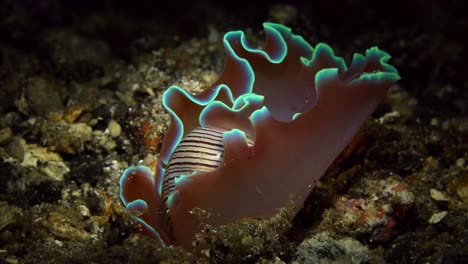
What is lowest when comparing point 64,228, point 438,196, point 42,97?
point 64,228

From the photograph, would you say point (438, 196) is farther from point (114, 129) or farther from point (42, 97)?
point (42, 97)

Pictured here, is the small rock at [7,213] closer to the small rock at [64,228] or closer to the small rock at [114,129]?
the small rock at [64,228]

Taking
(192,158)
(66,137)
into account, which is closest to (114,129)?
(66,137)

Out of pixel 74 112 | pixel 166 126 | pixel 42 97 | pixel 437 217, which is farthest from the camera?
pixel 42 97

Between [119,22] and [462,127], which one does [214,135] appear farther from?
[119,22]

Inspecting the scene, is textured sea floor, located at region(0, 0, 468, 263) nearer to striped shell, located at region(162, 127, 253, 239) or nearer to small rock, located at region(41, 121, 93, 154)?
small rock, located at region(41, 121, 93, 154)

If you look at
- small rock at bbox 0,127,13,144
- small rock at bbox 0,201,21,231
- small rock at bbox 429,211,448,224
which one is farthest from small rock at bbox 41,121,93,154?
small rock at bbox 429,211,448,224

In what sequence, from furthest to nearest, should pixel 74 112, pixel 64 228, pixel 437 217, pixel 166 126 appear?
pixel 74 112, pixel 166 126, pixel 437 217, pixel 64 228
